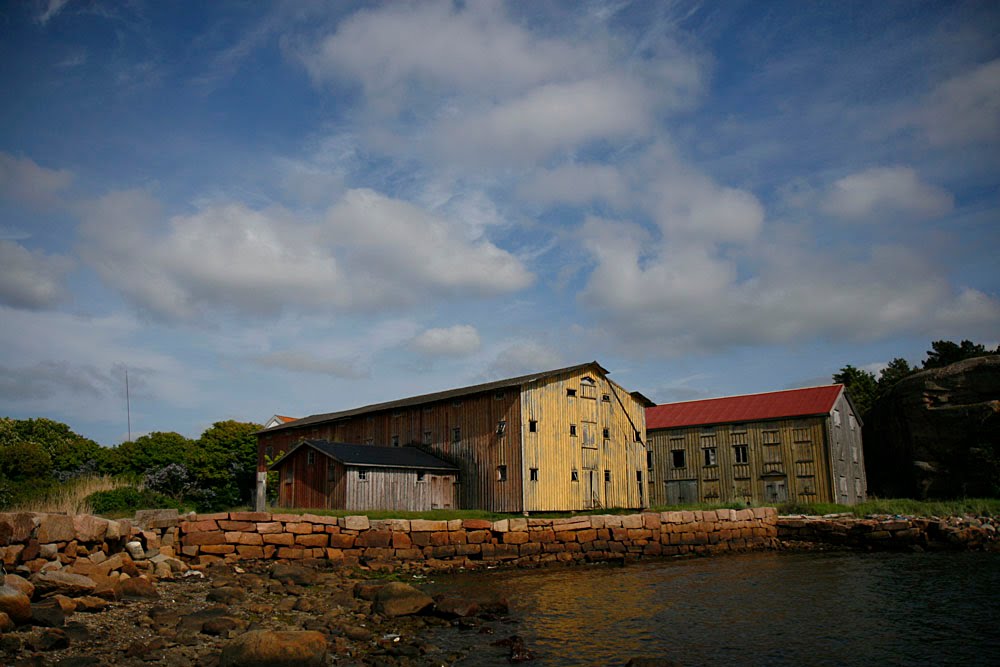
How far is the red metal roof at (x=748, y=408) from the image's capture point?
43.4 m

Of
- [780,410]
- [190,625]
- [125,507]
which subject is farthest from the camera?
[780,410]

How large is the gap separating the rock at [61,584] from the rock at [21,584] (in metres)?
0.28

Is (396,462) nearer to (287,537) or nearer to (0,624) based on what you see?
(287,537)

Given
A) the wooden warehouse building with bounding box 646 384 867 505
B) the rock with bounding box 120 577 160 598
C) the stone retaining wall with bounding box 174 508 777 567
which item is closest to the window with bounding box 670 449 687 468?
the wooden warehouse building with bounding box 646 384 867 505

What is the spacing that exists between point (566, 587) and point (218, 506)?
2467 centimetres

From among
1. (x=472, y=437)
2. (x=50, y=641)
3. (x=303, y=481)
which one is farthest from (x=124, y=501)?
(x=50, y=641)

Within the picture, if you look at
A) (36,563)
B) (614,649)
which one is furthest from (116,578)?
(614,649)

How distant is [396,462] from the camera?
112 ft

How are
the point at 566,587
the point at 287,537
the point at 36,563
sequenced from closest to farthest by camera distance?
the point at 36,563 < the point at 566,587 < the point at 287,537

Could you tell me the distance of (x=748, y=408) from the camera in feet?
149

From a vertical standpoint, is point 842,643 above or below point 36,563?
below

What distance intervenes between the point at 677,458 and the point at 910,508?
1456cm

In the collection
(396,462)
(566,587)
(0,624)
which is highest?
(396,462)

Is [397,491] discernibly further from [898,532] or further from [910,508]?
[910,508]
